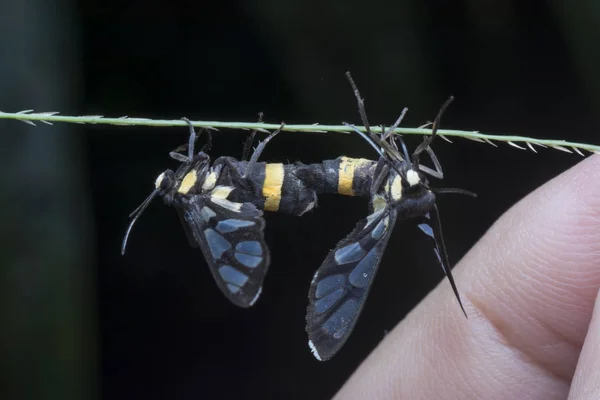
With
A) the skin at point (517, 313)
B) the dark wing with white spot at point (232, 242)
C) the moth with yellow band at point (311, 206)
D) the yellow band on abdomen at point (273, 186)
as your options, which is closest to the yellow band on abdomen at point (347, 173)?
the moth with yellow band at point (311, 206)

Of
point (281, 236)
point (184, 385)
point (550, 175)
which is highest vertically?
point (550, 175)

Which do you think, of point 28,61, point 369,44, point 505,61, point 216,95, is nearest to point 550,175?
point 505,61

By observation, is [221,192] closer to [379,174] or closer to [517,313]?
[379,174]

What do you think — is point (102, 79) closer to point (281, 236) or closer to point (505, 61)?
point (281, 236)

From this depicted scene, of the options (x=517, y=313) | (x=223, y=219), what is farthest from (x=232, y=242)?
(x=517, y=313)

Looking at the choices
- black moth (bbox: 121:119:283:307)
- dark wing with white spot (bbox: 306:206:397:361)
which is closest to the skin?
dark wing with white spot (bbox: 306:206:397:361)

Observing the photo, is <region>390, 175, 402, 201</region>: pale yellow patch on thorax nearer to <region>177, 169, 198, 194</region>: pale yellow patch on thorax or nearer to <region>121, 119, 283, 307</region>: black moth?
<region>121, 119, 283, 307</region>: black moth
